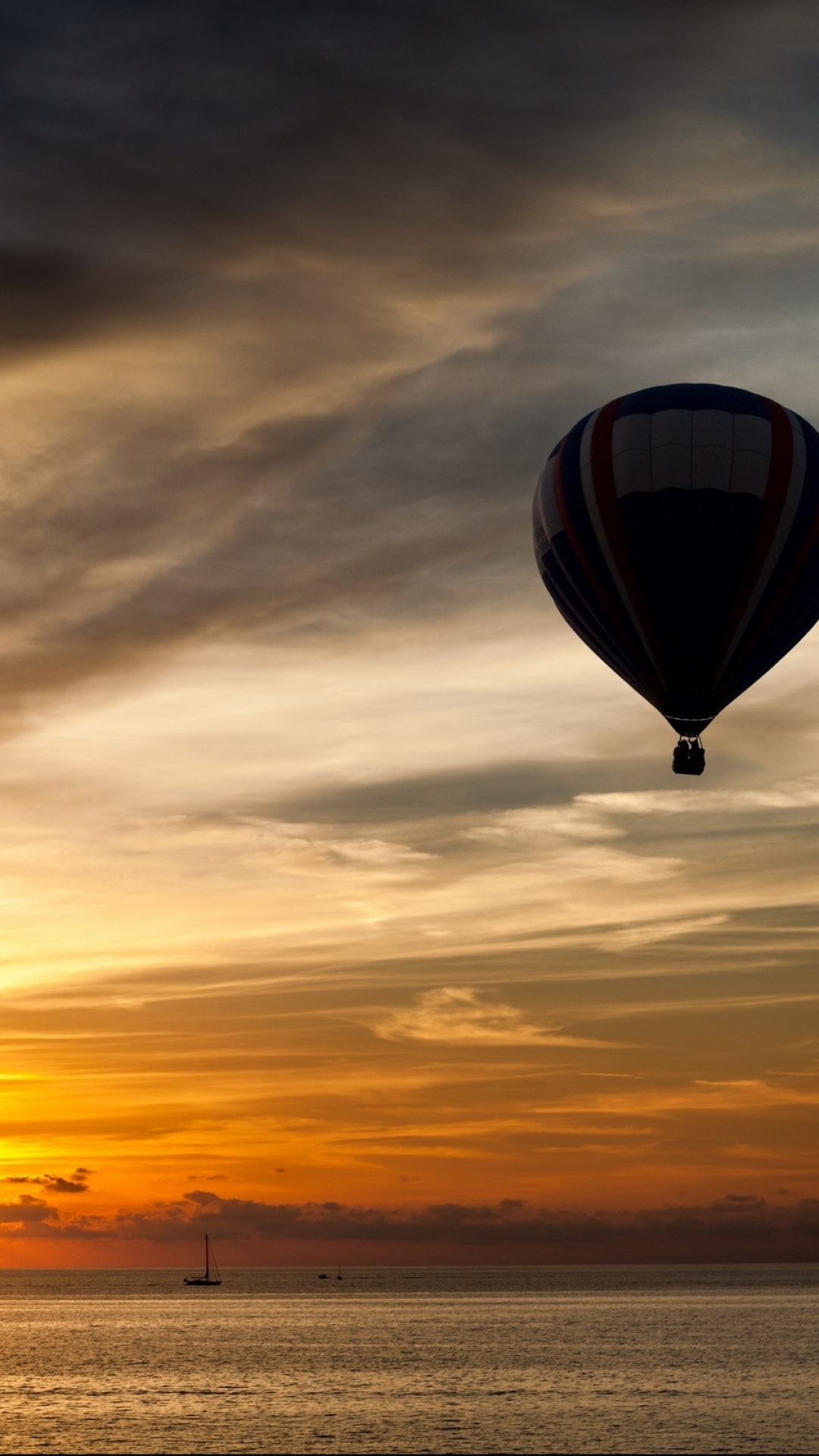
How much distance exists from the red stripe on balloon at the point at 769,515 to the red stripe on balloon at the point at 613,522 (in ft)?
10.1

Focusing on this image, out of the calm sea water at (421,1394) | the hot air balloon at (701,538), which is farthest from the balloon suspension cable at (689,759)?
the calm sea water at (421,1394)

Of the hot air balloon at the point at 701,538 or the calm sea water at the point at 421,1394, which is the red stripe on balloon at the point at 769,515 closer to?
the hot air balloon at the point at 701,538

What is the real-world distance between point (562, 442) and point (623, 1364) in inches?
3771

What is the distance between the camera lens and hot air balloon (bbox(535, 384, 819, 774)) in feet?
194

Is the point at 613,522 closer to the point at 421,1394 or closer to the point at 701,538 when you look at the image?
the point at 701,538

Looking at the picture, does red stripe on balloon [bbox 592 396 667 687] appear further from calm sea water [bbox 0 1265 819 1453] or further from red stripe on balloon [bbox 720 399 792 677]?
calm sea water [bbox 0 1265 819 1453]

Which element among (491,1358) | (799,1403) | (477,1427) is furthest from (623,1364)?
(477,1427)

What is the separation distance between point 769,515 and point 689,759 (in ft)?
32.1

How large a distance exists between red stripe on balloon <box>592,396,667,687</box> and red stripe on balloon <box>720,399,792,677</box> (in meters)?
3.09

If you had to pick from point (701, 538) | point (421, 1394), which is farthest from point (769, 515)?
point (421, 1394)

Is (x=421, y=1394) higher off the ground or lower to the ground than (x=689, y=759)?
lower

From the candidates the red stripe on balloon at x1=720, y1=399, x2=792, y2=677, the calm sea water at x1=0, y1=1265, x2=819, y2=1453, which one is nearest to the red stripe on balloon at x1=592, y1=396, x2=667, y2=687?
the red stripe on balloon at x1=720, y1=399, x2=792, y2=677

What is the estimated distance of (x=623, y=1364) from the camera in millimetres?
132500

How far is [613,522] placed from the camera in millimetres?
60062
